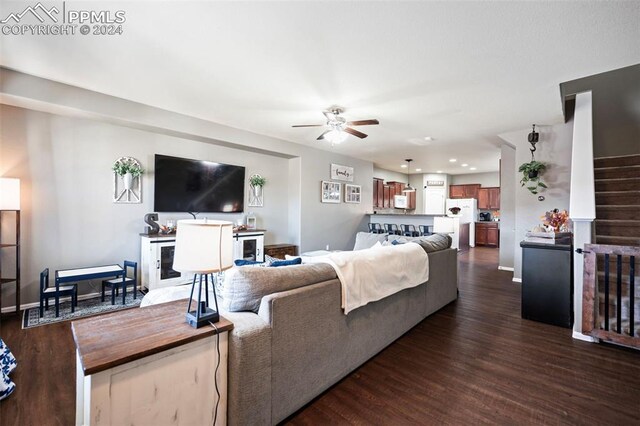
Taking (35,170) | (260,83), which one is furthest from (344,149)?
(35,170)

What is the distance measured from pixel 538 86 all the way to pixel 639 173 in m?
2.01

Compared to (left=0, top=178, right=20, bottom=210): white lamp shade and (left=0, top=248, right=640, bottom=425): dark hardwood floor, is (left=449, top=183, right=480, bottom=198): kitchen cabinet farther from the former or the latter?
(left=0, top=178, right=20, bottom=210): white lamp shade

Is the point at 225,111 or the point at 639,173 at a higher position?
the point at 225,111

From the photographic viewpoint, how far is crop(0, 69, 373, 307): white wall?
10.6 feet

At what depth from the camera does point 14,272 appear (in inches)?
129

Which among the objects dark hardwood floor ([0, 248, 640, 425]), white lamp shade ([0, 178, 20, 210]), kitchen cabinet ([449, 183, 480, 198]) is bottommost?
dark hardwood floor ([0, 248, 640, 425])

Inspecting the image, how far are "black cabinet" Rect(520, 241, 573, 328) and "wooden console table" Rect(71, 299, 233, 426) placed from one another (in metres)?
3.48

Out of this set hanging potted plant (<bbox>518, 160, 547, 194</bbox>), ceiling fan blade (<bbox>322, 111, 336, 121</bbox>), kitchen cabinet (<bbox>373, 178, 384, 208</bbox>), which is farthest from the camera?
kitchen cabinet (<bbox>373, 178, 384, 208</bbox>)

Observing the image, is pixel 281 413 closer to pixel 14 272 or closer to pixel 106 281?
pixel 106 281

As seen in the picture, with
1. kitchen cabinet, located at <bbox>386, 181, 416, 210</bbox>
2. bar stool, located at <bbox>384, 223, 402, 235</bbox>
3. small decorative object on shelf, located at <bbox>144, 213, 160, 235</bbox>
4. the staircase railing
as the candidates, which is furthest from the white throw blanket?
kitchen cabinet, located at <bbox>386, 181, 416, 210</bbox>

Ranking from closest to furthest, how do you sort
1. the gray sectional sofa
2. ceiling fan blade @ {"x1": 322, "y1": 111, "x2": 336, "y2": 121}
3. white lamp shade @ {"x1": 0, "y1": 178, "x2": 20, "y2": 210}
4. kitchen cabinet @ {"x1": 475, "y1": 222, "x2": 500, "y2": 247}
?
the gray sectional sofa < white lamp shade @ {"x1": 0, "y1": 178, "x2": 20, "y2": 210} < ceiling fan blade @ {"x1": 322, "y1": 111, "x2": 336, "y2": 121} < kitchen cabinet @ {"x1": 475, "y1": 222, "x2": 500, "y2": 247}

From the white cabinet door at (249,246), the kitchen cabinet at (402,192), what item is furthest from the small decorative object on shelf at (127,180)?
the kitchen cabinet at (402,192)

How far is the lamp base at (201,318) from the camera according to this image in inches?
53.1

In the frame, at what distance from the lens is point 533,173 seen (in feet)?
15.4
